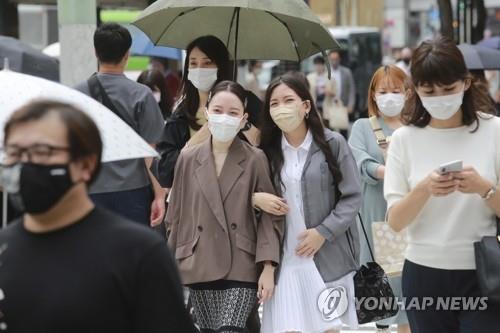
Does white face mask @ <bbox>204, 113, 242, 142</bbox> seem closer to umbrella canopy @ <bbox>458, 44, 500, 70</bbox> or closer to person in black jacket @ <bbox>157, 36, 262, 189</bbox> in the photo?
person in black jacket @ <bbox>157, 36, 262, 189</bbox>

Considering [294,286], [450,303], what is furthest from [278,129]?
[450,303]

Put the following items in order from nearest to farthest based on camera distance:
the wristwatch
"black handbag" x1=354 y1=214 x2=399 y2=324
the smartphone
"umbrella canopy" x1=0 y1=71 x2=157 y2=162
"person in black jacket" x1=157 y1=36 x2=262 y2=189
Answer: "umbrella canopy" x1=0 y1=71 x2=157 y2=162, the smartphone, the wristwatch, "black handbag" x1=354 y1=214 x2=399 y2=324, "person in black jacket" x1=157 y1=36 x2=262 y2=189

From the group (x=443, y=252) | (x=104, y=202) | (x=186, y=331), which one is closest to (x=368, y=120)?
(x=104, y=202)

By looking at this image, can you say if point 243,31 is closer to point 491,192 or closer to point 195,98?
point 195,98

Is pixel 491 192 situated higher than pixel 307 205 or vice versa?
pixel 491 192

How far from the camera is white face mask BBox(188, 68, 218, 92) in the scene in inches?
279

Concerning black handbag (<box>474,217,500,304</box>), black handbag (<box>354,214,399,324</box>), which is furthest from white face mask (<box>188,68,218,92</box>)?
black handbag (<box>474,217,500,304</box>)

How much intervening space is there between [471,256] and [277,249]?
147cm

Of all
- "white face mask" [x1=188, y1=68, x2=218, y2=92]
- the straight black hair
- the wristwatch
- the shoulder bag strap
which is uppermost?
the straight black hair

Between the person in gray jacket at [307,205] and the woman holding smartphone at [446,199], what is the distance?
1322 millimetres

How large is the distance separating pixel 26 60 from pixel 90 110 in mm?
5889

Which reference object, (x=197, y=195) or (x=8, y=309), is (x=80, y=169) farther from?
(x=197, y=195)

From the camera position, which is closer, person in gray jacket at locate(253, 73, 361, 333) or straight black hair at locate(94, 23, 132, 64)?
person in gray jacket at locate(253, 73, 361, 333)

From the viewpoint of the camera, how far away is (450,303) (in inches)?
191
